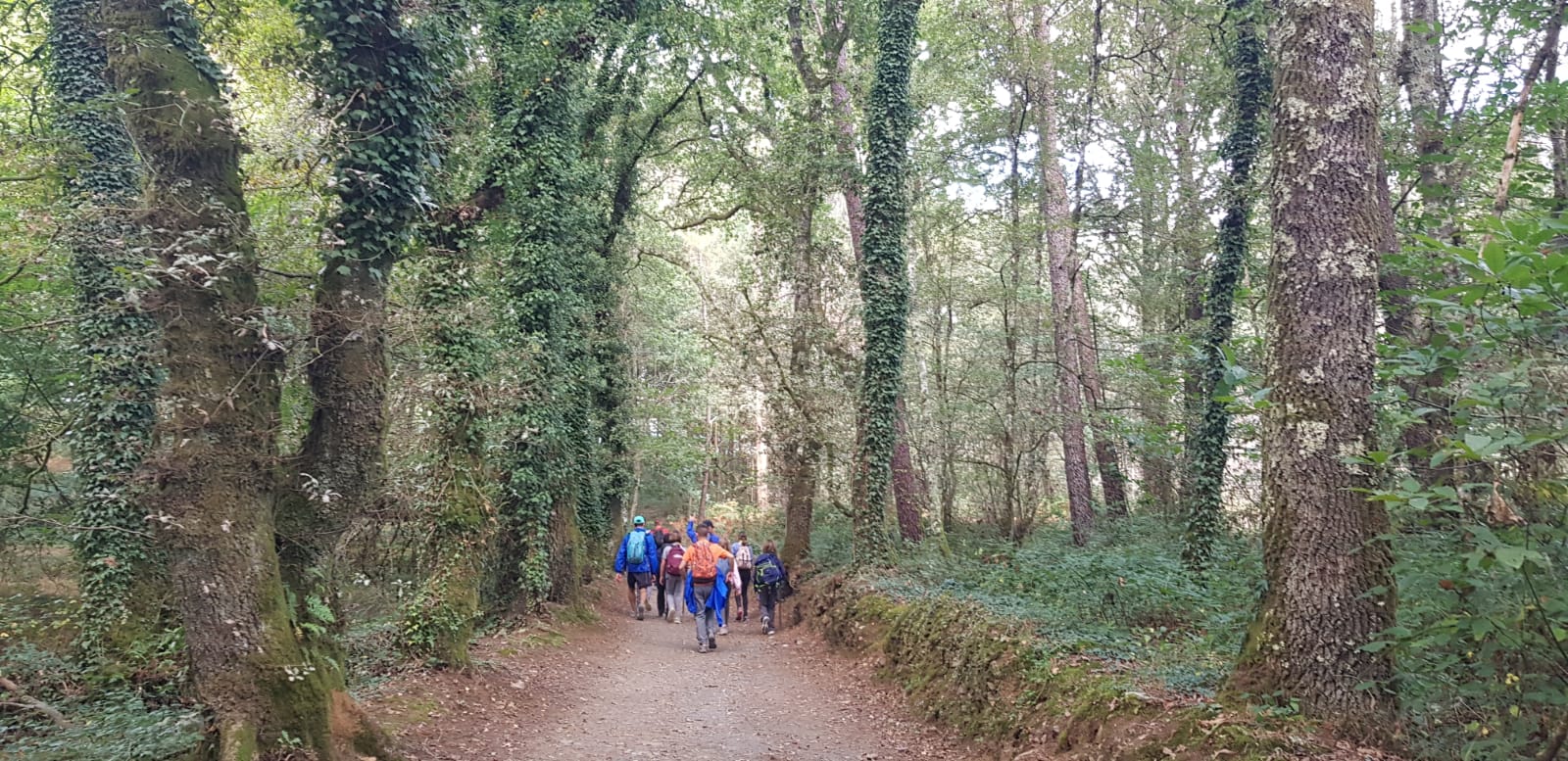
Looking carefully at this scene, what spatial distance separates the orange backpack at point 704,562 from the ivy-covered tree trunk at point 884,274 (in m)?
2.28

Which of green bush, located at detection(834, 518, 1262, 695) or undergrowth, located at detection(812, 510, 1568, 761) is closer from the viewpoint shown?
undergrowth, located at detection(812, 510, 1568, 761)

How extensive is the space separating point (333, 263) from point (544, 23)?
21.0 ft

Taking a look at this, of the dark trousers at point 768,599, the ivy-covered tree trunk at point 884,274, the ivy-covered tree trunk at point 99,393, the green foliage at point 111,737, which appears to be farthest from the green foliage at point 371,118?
the dark trousers at point 768,599

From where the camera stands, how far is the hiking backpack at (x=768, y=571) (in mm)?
13727

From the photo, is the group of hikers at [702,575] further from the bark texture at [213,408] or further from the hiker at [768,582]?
the bark texture at [213,408]

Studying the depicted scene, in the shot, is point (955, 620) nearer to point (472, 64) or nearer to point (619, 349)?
point (472, 64)

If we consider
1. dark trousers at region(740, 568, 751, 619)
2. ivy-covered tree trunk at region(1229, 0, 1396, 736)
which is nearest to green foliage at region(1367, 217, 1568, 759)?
ivy-covered tree trunk at region(1229, 0, 1396, 736)

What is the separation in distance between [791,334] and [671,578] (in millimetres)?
5388

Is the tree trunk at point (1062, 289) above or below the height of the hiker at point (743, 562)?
above

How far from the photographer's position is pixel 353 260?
5.97 meters

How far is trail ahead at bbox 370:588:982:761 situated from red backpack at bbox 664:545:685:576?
308cm

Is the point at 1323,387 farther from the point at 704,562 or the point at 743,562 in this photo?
the point at 743,562

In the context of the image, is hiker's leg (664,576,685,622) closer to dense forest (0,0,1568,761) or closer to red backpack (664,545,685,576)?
red backpack (664,545,685,576)

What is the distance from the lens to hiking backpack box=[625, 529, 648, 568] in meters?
15.4
